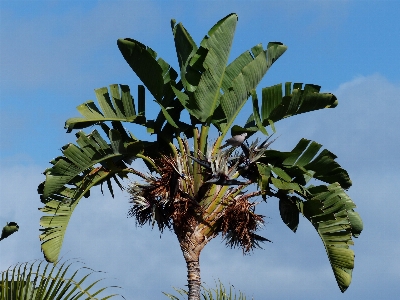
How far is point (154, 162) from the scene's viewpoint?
14.2m

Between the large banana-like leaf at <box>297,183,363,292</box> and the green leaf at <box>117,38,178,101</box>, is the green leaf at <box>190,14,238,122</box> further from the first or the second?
the large banana-like leaf at <box>297,183,363,292</box>

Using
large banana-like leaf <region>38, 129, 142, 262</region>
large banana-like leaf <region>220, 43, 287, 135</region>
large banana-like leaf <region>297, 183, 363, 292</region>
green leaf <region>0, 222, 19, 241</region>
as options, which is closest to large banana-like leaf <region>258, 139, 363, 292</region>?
large banana-like leaf <region>297, 183, 363, 292</region>

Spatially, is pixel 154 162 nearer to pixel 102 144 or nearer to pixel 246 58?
pixel 102 144

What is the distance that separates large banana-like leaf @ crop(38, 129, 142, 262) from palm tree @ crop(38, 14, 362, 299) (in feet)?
0.06

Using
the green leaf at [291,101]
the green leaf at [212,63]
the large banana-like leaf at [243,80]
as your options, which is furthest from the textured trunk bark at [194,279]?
the green leaf at [291,101]

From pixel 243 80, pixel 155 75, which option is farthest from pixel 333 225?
pixel 155 75

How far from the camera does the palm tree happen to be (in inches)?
519

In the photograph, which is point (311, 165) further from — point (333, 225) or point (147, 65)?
point (147, 65)

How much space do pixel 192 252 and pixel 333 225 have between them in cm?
237

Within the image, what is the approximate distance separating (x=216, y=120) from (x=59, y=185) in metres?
2.93

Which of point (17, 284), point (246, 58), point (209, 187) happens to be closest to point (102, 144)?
point (209, 187)

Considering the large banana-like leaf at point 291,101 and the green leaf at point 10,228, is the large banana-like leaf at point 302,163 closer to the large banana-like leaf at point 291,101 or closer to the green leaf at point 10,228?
the large banana-like leaf at point 291,101

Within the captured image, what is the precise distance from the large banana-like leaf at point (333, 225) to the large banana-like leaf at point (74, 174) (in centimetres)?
314

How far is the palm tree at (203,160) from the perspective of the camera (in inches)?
519
